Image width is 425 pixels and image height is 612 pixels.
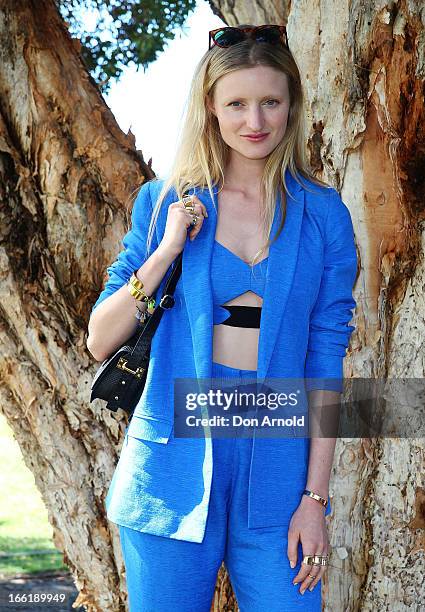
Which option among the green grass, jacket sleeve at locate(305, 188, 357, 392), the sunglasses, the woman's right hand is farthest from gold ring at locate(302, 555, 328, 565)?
the green grass

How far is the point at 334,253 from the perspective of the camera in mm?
2461

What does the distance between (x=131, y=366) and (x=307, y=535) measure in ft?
2.16

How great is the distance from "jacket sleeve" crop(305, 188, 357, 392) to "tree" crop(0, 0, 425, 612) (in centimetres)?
116

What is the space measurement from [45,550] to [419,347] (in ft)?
16.3

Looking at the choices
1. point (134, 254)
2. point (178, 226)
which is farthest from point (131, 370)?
point (178, 226)

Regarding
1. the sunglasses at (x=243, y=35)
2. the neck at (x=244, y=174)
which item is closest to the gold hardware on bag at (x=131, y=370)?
the neck at (x=244, y=174)

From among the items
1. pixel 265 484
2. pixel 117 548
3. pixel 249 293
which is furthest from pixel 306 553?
pixel 117 548

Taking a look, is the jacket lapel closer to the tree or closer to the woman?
the woman

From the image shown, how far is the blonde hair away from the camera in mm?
2461

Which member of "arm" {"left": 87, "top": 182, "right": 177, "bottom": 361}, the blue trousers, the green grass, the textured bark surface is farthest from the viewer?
the green grass

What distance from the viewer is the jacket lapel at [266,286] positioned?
2.29 meters

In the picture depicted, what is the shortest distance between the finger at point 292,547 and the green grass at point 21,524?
12.5 feet

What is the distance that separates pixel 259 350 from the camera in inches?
90.2

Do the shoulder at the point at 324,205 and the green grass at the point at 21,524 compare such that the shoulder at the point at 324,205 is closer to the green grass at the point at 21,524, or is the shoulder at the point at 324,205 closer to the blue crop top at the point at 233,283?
the blue crop top at the point at 233,283
